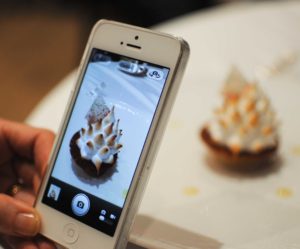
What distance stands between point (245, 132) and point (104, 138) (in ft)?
0.90

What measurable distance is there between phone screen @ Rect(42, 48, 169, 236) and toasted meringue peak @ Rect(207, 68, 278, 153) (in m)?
0.25

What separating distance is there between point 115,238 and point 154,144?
111 mm

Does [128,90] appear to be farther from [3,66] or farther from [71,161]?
[3,66]

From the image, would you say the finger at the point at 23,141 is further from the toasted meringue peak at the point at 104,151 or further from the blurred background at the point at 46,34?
the blurred background at the point at 46,34

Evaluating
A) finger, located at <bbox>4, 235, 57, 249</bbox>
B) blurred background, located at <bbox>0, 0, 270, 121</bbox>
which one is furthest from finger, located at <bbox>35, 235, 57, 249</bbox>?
blurred background, located at <bbox>0, 0, 270, 121</bbox>

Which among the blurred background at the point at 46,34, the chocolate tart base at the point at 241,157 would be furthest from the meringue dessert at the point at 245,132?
the blurred background at the point at 46,34

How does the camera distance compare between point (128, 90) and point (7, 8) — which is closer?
point (128, 90)

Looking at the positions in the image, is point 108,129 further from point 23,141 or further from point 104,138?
point 23,141

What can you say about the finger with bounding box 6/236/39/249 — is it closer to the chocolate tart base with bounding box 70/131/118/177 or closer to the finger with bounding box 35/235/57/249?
the finger with bounding box 35/235/57/249

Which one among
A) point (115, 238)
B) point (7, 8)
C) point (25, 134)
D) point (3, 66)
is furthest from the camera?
point (7, 8)

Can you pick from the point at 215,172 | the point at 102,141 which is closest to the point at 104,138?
the point at 102,141

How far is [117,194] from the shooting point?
49 centimetres

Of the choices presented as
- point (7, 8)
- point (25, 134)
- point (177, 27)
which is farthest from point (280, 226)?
point (7, 8)

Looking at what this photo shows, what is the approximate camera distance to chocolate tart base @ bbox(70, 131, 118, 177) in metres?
0.51
